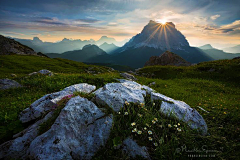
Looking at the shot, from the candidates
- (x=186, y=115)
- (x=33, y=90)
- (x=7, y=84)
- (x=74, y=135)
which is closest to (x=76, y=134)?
(x=74, y=135)

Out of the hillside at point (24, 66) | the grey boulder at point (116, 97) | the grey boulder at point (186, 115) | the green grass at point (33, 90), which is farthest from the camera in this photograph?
the hillside at point (24, 66)

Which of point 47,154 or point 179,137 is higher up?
point 179,137

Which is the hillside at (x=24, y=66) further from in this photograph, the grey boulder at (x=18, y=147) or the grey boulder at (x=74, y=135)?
the grey boulder at (x=74, y=135)

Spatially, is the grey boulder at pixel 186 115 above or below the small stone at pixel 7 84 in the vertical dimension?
above

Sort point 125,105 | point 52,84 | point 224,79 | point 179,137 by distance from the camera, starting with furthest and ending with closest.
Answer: point 224,79, point 52,84, point 125,105, point 179,137

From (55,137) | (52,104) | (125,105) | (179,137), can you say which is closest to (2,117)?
(52,104)

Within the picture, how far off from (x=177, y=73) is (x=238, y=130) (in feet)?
70.1

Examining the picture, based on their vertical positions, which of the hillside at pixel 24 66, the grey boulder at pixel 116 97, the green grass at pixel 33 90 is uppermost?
the grey boulder at pixel 116 97

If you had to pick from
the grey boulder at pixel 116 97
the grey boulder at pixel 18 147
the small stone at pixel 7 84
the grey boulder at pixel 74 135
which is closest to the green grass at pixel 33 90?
the small stone at pixel 7 84

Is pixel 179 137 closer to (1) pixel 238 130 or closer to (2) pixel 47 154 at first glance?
(1) pixel 238 130

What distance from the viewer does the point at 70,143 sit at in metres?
4.19

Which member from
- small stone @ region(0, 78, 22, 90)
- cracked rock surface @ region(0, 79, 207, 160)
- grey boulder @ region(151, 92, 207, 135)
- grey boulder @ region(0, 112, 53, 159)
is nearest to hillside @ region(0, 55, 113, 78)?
small stone @ region(0, 78, 22, 90)

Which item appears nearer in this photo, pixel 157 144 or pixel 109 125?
pixel 157 144

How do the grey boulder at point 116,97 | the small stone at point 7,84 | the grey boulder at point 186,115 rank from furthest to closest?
the small stone at point 7,84
the grey boulder at point 116,97
the grey boulder at point 186,115
